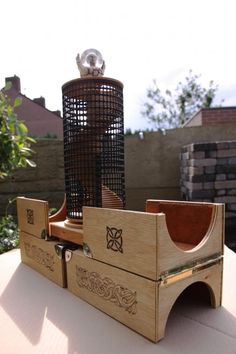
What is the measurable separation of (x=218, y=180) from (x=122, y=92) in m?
1.56

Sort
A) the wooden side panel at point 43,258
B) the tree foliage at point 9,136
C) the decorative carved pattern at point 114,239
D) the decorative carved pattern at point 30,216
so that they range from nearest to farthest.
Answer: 1. the tree foliage at point 9,136
2. the decorative carved pattern at point 114,239
3. the wooden side panel at point 43,258
4. the decorative carved pattern at point 30,216

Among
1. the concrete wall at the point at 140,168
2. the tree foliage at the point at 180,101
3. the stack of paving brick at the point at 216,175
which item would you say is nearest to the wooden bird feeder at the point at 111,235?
the stack of paving brick at the point at 216,175

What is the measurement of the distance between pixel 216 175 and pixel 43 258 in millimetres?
1755

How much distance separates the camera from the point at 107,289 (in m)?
0.83

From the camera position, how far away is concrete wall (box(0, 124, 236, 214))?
300cm

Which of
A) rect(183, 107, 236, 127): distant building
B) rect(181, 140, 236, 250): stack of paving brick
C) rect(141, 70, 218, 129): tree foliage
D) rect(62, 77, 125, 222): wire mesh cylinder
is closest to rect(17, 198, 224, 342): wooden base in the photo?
rect(62, 77, 125, 222): wire mesh cylinder

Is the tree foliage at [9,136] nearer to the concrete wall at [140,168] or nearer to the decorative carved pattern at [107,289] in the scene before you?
the decorative carved pattern at [107,289]

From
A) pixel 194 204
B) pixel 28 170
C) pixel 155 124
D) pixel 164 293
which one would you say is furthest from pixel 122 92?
pixel 155 124

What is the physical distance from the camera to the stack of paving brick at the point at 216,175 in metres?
2.32

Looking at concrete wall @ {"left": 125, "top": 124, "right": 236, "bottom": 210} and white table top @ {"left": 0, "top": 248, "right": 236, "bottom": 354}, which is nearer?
white table top @ {"left": 0, "top": 248, "right": 236, "bottom": 354}

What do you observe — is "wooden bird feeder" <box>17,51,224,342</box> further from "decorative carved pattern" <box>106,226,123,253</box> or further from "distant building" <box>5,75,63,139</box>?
"distant building" <box>5,75,63,139</box>

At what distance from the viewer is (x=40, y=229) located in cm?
117

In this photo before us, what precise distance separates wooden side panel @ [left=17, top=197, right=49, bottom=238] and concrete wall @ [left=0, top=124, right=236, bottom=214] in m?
1.72

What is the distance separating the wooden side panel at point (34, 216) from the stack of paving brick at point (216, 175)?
1552 millimetres
